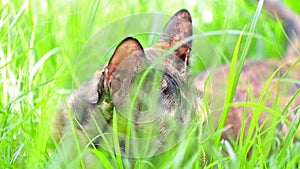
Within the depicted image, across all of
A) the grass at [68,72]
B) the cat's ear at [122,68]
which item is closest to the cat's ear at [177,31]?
the grass at [68,72]

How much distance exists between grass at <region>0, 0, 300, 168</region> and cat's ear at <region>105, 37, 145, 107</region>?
7.0 inches

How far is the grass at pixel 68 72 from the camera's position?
6.15 feet

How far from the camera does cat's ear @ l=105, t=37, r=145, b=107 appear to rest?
1.77m

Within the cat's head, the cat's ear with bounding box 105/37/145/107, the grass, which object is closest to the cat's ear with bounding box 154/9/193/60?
the grass

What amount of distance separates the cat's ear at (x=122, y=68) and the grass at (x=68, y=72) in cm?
18

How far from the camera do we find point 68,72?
224 centimetres

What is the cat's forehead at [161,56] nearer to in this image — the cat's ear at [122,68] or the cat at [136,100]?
the cat at [136,100]

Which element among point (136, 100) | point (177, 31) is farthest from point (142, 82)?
point (177, 31)

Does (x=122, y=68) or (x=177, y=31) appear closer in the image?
(x=122, y=68)

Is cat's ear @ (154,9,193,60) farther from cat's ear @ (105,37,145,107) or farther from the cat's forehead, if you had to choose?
cat's ear @ (105,37,145,107)

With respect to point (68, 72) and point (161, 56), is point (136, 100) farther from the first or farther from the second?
point (68, 72)

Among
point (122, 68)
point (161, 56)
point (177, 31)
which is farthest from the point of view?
point (177, 31)

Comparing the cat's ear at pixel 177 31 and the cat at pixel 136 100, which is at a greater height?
the cat's ear at pixel 177 31

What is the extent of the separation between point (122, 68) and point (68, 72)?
50 cm
